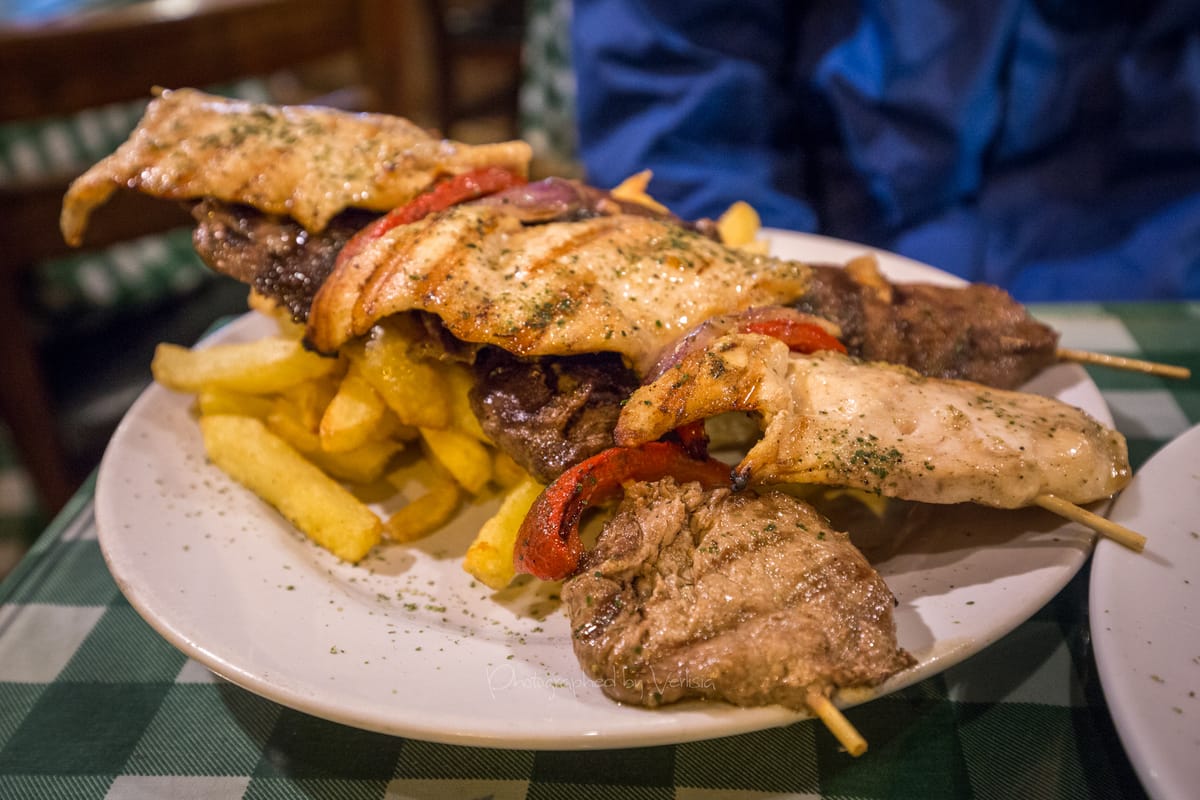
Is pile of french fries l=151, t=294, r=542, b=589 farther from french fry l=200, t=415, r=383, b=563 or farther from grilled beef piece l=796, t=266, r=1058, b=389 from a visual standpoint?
grilled beef piece l=796, t=266, r=1058, b=389

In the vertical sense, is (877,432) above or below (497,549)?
above

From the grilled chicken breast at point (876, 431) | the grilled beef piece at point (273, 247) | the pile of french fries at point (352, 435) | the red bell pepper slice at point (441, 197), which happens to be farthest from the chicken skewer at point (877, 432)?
the grilled beef piece at point (273, 247)

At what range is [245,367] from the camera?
2.49 m

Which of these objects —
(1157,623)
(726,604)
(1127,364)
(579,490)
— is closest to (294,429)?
(579,490)

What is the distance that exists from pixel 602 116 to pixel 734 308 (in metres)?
3.07

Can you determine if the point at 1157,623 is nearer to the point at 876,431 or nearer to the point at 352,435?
the point at 876,431

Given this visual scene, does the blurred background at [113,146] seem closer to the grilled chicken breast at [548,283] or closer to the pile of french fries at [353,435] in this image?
the pile of french fries at [353,435]

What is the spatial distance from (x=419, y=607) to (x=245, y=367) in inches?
38.7

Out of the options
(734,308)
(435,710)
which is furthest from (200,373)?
(734,308)

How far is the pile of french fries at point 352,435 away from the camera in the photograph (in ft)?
7.35

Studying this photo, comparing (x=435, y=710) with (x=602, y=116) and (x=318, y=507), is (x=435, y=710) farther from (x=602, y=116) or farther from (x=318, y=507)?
(x=602, y=116)

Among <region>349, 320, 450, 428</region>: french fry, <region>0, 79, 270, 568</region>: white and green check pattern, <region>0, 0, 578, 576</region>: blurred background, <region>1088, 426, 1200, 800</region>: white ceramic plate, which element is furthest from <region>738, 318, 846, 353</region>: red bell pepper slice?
<region>0, 79, 270, 568</region>: white and green check pattern

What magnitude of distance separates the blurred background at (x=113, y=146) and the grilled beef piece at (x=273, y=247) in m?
2.23

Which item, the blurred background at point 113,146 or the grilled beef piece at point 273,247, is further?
the blurred background at point 113,146
